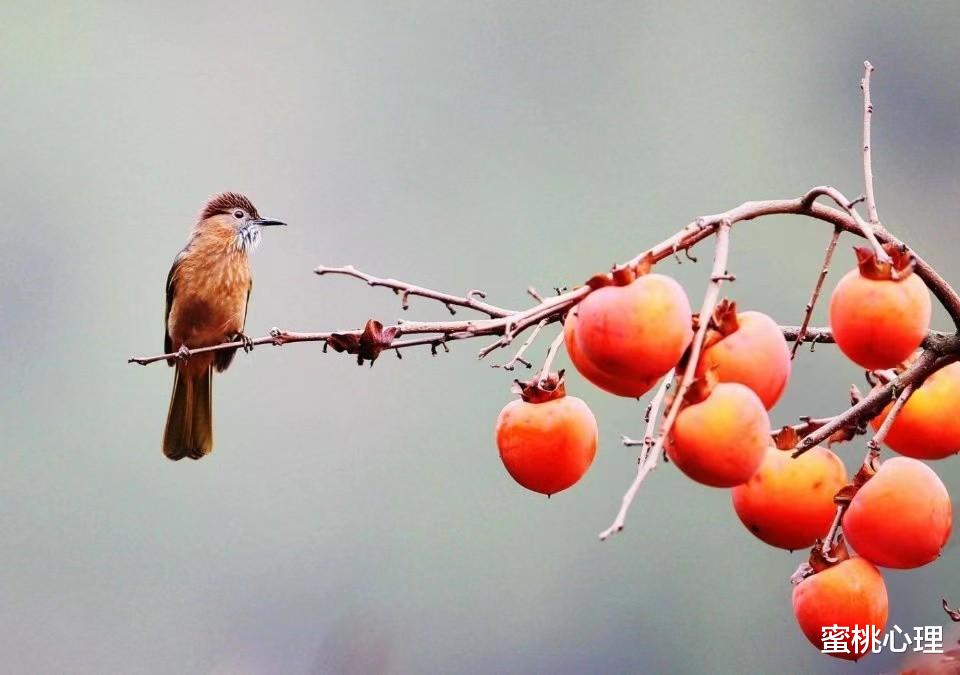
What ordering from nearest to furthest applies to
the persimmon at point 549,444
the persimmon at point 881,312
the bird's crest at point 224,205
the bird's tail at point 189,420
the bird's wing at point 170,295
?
the persimmon at point 881,312
the persimmon at point 549,444
the bird's tail at point 189,420
the bird's wing at point 170,295
the bird's crest at point 224,205

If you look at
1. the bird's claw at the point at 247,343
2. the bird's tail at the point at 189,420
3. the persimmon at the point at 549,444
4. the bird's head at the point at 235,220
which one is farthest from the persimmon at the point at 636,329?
the bird's head at the point at 235,220

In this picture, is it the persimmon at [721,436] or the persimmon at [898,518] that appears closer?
the persimmon at [721,436]

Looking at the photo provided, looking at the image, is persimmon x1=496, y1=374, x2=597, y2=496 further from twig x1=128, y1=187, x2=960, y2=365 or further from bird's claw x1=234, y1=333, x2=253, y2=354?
bird's claw x1=234, y1=333, x2=253, y2=354

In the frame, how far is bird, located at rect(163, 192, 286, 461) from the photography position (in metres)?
3.73

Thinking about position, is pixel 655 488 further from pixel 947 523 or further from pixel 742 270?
pixel 947 523

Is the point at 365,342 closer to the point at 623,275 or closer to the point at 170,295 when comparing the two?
the point at 623,275

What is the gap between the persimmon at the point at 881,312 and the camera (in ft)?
3.54

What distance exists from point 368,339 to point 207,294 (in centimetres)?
281

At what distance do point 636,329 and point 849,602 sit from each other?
0.39 metres

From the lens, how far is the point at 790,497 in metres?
1.19

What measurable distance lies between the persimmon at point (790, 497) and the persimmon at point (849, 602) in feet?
0.16

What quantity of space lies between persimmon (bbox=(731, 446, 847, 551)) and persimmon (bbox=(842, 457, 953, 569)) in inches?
1.2

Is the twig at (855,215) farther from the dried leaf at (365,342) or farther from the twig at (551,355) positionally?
the dried leaf at (365,342)

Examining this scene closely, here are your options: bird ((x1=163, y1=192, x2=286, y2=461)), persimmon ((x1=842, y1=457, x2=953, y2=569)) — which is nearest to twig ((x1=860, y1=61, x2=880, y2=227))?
persimmon ((x1=842, y1=457, x2=953, y2=569))
